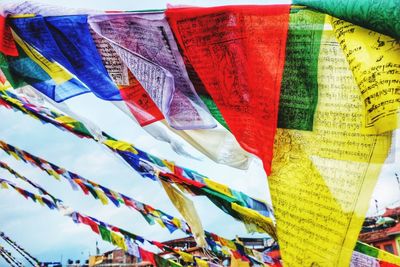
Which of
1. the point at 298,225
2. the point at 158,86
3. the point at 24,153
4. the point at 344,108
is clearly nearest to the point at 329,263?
the point at 298,225

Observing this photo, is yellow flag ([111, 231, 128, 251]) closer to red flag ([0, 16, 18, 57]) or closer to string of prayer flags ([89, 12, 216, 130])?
red flag ([0, 16, 18, 57])

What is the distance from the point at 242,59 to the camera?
173cm

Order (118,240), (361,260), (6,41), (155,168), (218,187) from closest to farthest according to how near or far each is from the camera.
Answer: (6,41) < (361,260) < (218,187) < (155,168) < (118,240)

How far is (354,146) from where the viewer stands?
1.47 m

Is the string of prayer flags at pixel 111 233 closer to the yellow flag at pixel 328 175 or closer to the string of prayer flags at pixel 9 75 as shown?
the string of prayer flags at pixel 9 75

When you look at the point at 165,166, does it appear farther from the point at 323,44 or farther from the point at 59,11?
the point at 323,44

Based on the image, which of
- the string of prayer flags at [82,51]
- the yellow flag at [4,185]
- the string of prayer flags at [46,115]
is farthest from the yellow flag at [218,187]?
the yellow flag at [4,185]

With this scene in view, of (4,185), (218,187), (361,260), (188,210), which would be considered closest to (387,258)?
(361,260)

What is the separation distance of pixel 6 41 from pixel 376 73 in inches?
96.3

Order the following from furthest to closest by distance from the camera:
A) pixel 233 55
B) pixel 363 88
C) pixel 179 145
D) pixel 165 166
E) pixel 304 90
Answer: pixel 165 166 < pixel 179 145 < pixel 233 55 < pixel 304 90 < pixel 363 88

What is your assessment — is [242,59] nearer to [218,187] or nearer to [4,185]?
[218,187]

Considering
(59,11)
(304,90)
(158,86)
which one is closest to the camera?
(304,90)

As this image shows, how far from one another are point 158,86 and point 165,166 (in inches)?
101

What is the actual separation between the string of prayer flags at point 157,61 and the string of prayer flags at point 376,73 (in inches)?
34.0
